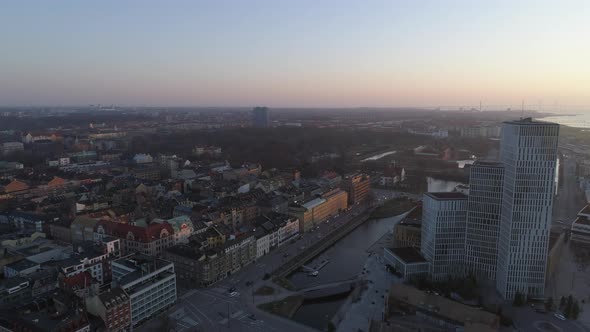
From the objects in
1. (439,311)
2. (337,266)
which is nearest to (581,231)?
(439,311)

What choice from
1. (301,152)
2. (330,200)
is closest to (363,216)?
(330,200)

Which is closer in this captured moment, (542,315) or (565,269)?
(542,315)

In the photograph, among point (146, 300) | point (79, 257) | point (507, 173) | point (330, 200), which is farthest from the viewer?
point (330, 200)

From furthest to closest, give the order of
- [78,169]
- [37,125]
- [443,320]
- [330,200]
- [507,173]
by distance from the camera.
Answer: [37,125], [78,169], [330,200], [507,173], [443,320]

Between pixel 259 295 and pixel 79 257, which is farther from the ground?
→ pixel 79 257

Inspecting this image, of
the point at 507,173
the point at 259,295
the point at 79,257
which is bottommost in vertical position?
the point at 259,295

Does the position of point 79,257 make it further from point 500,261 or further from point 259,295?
point 500,261

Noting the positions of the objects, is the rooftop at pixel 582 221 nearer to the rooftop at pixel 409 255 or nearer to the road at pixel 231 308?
the rooftop at pixel 409 255
